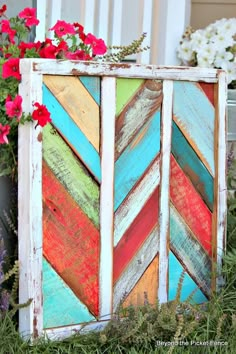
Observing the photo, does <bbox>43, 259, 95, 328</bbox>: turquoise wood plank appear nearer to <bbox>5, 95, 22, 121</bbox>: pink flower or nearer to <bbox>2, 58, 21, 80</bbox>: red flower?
<bbox>5, 95, 22, 121</bbox>: pink flower

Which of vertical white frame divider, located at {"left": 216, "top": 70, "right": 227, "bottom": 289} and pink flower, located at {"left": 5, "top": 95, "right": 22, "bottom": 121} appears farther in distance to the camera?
vertical white frame divider, located at {"left": 216, "top": 70, "right": 227, "bottom": 289}

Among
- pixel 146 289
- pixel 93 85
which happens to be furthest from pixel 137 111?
pixel 146 289

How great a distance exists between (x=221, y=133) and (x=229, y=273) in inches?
23.2

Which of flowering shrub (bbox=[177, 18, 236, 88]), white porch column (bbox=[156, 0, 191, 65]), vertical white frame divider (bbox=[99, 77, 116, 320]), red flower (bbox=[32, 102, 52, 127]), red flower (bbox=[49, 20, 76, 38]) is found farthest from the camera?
white porch column (bbox=[156, 0, 191, 65])

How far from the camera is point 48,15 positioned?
3.48 metres

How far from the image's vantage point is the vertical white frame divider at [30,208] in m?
2.45

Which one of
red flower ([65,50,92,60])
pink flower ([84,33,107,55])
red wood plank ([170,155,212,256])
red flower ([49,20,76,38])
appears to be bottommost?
red wood plank ([170,155,212,256])

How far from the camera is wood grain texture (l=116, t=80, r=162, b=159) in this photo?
8.82ft

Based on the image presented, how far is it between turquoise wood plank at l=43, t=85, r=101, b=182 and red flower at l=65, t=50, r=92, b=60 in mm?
292

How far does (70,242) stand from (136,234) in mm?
301

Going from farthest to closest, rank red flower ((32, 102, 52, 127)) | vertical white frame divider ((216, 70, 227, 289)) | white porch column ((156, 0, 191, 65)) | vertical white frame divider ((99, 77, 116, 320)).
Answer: white porch column ((156, 0, 191, 65)), vertical white frame divider ((216, 70, 227, 289)), vertical white frame divider ((99, 77, 116, 320)), red flower ((32, 102, 52, 127))

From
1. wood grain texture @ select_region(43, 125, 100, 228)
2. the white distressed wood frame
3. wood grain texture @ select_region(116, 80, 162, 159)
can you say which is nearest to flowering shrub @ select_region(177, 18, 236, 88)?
the white distressed wood frame

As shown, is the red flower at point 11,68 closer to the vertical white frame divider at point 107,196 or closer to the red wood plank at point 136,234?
the vertical white frame divider at point 107,196

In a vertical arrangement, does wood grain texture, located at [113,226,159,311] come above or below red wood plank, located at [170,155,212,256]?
below
